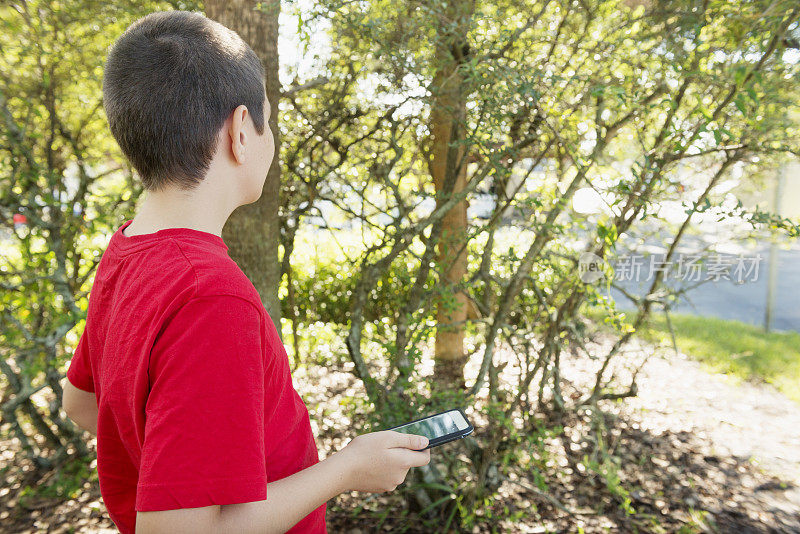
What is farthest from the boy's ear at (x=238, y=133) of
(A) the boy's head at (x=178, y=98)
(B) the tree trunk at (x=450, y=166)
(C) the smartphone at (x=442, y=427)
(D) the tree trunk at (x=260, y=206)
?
(D) the tree trunk at (x=260, y=206)

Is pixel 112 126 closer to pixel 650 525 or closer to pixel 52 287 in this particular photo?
pixel 52 287

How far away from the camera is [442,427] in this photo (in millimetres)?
1209

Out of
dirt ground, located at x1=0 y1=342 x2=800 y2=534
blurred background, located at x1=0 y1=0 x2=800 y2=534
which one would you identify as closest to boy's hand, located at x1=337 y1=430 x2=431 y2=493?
blurred background, located at x1=0 y1=0 x2=800 y2=534

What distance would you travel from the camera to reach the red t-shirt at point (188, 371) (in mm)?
A: 710

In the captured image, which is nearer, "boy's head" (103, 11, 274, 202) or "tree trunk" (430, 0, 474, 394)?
"boy's head" (103, 11, 274, 202)

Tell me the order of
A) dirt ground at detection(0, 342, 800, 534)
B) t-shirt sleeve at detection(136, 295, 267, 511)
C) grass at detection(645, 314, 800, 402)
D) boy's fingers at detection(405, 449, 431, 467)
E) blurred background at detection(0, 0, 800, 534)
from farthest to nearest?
grass at detection(645, 314, 800, 402) < dirt ground at detection(0, 342, 800, 534) < blurred background at detection(0, 0, 800, 534) < boy's fingers at detection(405, 449, 431, 467) < t-shirt sleeve at detection(136, 295, 267, 511)

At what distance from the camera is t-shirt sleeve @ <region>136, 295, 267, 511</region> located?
0.71 m

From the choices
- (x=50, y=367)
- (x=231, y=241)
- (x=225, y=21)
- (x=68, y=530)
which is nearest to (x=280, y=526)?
(x=231, y=241)

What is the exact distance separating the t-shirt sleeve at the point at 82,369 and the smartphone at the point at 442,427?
26.6 inches

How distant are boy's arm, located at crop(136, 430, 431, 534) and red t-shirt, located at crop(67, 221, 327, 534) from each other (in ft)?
0.10

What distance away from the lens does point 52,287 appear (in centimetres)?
313

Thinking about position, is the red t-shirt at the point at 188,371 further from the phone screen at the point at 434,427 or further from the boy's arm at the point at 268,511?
the phone screen at the point at 434,427

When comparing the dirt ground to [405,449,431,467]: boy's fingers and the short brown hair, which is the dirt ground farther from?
→ the short brown hair

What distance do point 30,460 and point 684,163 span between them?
4.12 metres
